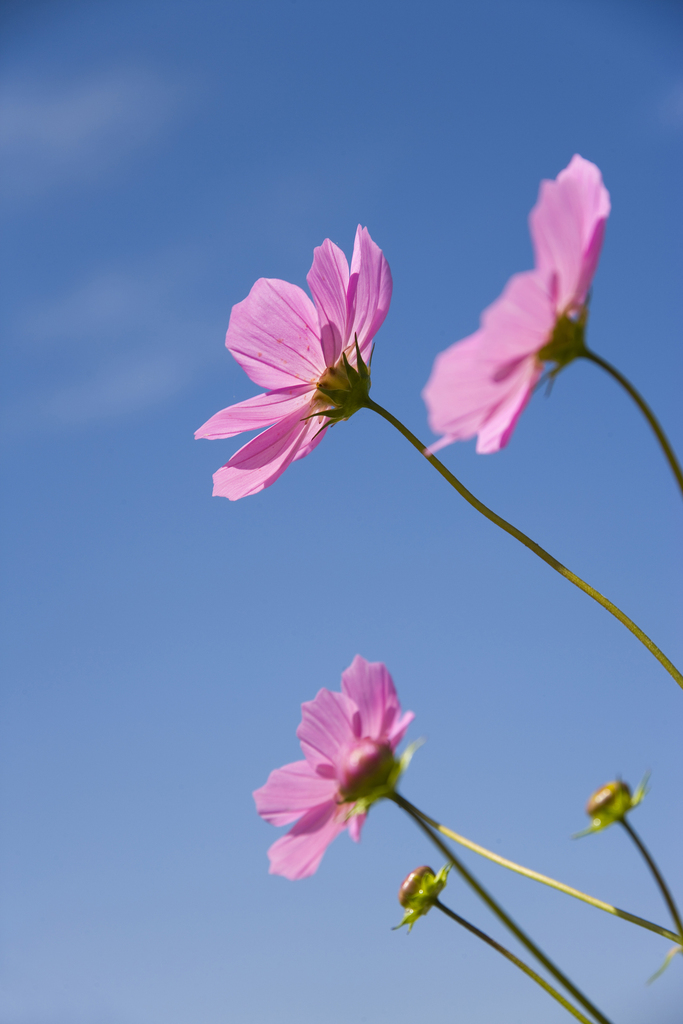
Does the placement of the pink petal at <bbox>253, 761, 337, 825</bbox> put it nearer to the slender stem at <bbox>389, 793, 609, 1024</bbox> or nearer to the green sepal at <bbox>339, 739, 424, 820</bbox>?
the green sepal at <bbox>339, 739, 424, 820</bbox>

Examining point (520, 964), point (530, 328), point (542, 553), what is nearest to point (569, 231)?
point (530, 328)

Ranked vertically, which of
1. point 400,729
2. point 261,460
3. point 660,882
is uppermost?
point 261,460

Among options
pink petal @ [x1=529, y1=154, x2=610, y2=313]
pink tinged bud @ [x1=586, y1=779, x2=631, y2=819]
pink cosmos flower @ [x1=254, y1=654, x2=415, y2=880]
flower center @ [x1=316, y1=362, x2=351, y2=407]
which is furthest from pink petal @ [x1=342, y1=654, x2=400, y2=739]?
flower center @ [x1=316, y1=362, x2=351, y2=407]

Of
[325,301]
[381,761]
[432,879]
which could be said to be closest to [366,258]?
[325,301]

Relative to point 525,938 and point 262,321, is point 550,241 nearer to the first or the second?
point 525,938

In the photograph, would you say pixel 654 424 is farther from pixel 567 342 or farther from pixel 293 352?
pixel 293 352

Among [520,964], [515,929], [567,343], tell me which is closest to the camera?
[515,929]
